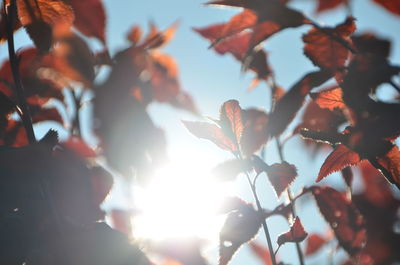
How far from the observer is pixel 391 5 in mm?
962

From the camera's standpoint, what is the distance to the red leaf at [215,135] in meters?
1.00

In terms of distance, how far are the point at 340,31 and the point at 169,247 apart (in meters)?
0.68

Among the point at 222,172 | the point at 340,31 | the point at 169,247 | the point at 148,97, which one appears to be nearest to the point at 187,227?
the point at 169,247

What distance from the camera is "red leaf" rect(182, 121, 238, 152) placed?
100cm

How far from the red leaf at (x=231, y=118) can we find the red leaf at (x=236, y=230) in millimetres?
170

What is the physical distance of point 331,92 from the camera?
3.19 ft

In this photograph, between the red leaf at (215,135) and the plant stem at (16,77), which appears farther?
the red leaf at (215,135)

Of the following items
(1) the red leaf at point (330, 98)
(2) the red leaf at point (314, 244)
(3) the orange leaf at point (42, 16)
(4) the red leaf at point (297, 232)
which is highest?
(3) the orange leaf at point (42, 16)

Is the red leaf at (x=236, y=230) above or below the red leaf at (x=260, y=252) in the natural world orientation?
above

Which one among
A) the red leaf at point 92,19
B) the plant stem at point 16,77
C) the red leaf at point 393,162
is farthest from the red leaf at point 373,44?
the plant stem at point 16,77

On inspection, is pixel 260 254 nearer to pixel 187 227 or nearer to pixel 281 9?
pixel 187 227

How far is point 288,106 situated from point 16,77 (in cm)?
56

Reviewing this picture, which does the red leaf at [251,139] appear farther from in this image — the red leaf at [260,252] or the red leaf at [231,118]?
the red leaf at [260,252]

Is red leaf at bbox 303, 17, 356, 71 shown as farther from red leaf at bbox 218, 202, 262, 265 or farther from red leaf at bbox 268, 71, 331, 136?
red leaf at bbox 218, 202, 262, 265
